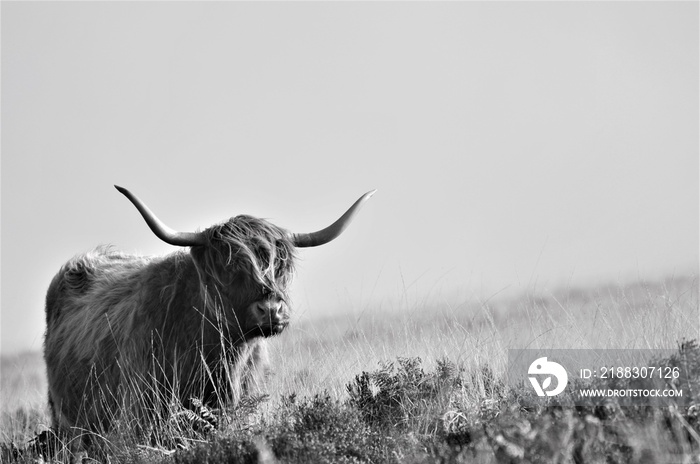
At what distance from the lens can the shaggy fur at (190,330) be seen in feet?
21.5

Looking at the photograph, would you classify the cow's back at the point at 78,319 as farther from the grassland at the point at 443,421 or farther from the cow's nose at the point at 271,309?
the cow's nose at the point at 271,309

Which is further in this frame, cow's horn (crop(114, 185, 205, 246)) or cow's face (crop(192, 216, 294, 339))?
cow's horn (crop(114, 185, 205, 246))

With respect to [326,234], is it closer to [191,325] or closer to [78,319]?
[191,325]

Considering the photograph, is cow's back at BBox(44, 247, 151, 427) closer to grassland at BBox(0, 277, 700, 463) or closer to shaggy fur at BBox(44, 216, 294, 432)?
shaggy fur at BBox(44, 216, 294, 432)

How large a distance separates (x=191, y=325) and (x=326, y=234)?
1.33m

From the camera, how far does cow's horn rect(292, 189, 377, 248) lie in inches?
285

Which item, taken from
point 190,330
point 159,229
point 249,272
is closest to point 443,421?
point 249,272

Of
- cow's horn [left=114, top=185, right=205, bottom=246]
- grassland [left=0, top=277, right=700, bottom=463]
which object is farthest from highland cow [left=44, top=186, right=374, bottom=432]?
grassland [left=0, top=277, right=700, bottom=463]

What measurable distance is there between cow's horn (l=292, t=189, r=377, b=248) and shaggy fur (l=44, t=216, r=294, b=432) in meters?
0.22

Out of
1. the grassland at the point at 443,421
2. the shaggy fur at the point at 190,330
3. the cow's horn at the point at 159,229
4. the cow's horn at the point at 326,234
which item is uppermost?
the cow's horn at the point at 159,229

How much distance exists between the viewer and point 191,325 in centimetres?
681

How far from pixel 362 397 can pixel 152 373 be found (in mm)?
1796

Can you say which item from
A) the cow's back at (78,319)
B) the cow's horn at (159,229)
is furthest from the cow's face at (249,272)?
the cow's back at (78,319)

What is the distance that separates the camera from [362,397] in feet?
20.0
